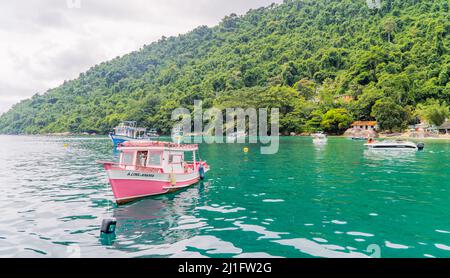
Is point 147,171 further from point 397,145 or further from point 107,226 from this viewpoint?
point 397,145

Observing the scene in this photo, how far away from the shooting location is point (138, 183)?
2306 cm

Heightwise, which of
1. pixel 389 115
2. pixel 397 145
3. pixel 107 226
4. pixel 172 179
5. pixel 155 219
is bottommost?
pixel 155 219

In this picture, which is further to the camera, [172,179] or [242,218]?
[172,179]

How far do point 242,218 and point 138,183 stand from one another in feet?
28.0

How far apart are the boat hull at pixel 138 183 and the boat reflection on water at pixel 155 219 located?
52 centimetres

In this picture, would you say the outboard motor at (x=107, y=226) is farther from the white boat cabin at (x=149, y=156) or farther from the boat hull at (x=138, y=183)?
the white boat cabin at (x=149, y=156)

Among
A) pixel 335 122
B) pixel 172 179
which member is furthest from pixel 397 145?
pixel 335 122

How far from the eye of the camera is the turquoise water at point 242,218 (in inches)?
539

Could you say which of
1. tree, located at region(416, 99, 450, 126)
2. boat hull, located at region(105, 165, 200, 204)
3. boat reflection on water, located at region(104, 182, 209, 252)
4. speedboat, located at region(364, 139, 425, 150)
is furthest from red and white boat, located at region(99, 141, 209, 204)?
tree, located at region(416, 99, 450, 126)

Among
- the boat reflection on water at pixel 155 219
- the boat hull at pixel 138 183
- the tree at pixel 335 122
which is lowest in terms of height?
the boat reflection on water at pixel 155 219

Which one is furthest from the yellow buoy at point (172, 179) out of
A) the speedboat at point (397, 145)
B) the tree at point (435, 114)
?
the tree at point (435, 114)

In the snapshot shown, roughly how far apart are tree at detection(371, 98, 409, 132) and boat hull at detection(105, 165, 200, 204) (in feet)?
389

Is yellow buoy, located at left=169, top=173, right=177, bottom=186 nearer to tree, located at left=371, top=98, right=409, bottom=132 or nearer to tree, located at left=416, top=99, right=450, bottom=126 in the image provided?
tree, located at left=371, top=98, right=409, bottom=132
